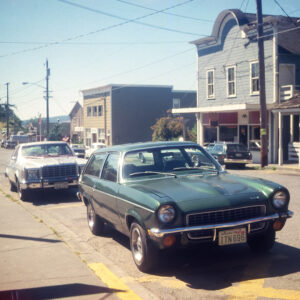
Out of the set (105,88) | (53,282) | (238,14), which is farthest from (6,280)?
(105,88)

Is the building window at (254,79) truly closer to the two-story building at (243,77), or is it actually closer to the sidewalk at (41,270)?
the two-story building at (243,77)

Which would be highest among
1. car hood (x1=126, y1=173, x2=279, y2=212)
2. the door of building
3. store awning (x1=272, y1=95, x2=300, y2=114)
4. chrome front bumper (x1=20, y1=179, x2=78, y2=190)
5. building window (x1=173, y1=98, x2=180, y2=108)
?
building window (x1=173, y1=98, x2=180, y2=108)

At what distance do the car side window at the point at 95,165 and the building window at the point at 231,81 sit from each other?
852 inches

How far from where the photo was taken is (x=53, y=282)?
218 inches

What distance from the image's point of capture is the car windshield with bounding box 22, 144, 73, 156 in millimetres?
14085

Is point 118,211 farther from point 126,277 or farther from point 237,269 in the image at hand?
point 237,269

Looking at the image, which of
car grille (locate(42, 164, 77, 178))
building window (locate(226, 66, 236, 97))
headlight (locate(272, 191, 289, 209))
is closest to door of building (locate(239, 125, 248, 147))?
building window (locate(226, 66, 236, 97))

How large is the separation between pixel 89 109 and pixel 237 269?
164 ft

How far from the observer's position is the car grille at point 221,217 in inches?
213

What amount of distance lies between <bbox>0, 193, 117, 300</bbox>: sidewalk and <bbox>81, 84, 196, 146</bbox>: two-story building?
40.7 m

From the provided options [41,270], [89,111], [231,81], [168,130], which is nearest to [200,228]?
[41,270]

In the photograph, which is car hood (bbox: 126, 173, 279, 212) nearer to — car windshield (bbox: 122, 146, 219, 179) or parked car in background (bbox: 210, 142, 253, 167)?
car windshield (bbox: 122, 146, 219, 179)

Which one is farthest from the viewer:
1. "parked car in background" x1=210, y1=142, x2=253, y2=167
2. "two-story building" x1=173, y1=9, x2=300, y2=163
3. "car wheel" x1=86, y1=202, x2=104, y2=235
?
"two-story building" x1=173, y1=9, x2=300, y2=163

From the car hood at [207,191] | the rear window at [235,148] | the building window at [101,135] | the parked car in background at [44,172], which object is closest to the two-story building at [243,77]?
the rear window at [235,148]
